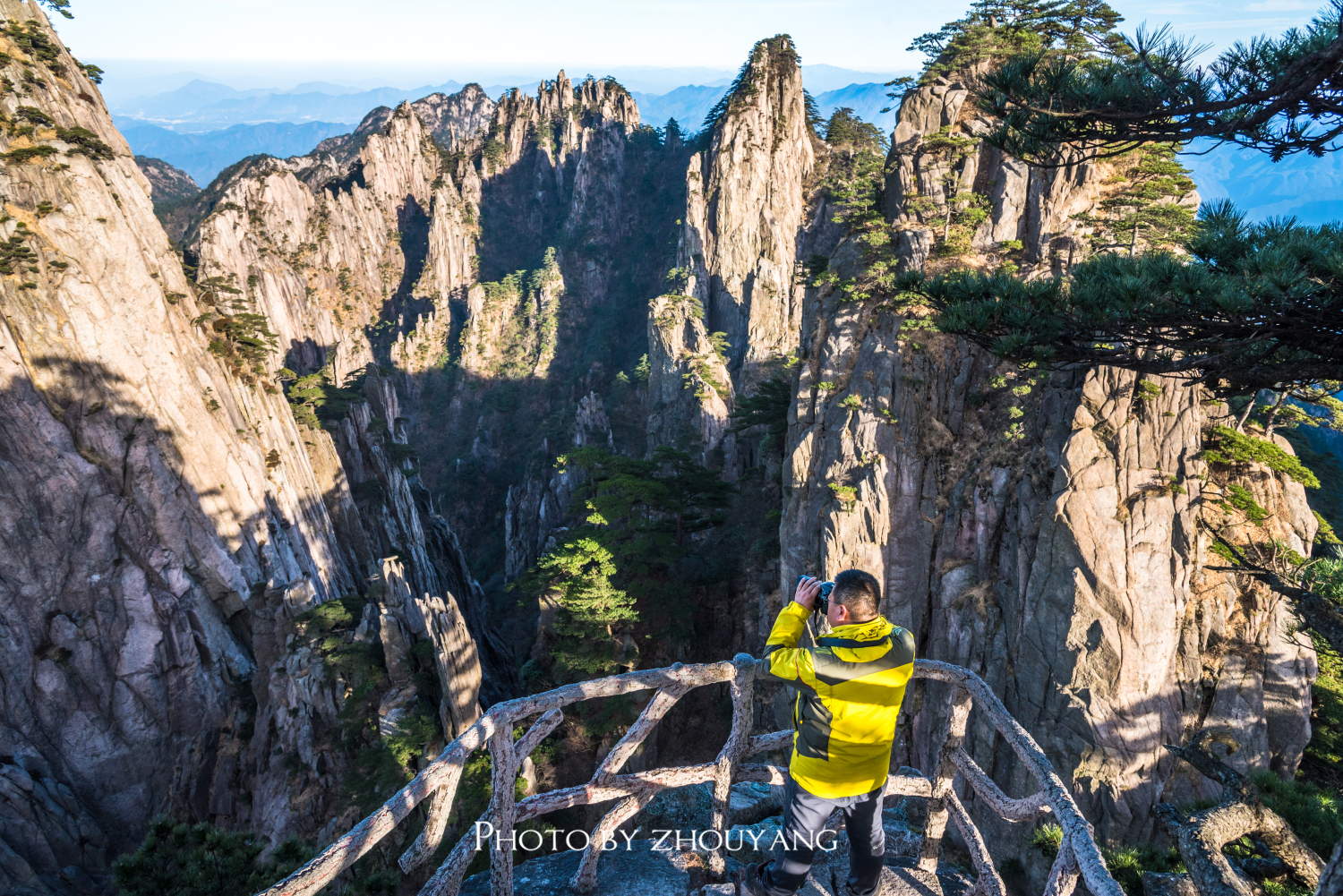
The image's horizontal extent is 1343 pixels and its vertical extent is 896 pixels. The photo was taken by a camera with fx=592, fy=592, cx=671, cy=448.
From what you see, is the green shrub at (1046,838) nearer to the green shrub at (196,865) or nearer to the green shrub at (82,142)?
the green shrub at (196,865)

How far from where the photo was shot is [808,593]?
3750 millimetres

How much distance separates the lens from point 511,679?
1087 inches

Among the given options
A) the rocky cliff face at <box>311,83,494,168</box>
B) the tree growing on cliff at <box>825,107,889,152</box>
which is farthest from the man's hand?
the rocky cliff face at <box>311,83,494,168</box>

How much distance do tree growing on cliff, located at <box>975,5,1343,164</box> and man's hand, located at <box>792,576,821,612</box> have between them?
4705mm

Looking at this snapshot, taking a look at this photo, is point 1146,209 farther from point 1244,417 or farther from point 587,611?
point 587,611

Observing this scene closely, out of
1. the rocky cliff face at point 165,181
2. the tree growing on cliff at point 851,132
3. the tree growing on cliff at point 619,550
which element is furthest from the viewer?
the rocky cliff face at point 165,181

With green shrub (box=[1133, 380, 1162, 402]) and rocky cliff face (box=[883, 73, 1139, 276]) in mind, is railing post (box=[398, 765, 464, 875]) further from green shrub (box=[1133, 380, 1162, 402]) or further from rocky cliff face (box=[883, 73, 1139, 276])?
rocky cliff face (box=[883, 73, 1139, 276])

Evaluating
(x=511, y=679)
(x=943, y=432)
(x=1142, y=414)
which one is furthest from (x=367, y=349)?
(x=1142, y=414)

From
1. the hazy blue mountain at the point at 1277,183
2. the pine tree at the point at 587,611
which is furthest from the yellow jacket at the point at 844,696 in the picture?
the hazy blue mountain at the point at 1277,183

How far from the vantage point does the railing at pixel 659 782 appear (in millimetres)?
3049

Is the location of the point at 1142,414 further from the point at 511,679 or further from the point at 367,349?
the point at 367,349

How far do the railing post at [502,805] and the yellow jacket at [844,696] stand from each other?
1.66 meters

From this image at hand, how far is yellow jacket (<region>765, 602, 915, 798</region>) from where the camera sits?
3326 mm

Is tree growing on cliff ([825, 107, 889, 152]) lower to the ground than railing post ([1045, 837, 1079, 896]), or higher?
higher
